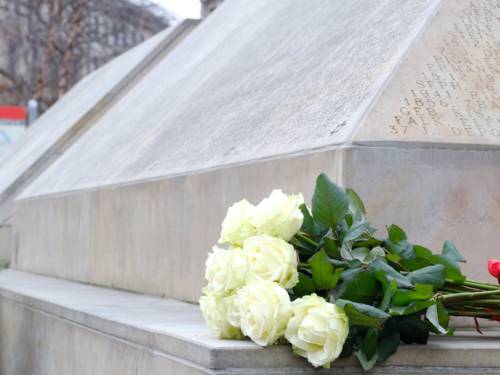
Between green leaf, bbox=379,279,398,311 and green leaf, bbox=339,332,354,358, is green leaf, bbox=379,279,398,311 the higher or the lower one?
the higher one

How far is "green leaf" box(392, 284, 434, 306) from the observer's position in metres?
3.46

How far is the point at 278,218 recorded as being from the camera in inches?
141

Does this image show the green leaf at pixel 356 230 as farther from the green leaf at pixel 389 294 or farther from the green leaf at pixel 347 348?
the green leaf at pixel 347 348

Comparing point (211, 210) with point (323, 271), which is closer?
point (323, 271)

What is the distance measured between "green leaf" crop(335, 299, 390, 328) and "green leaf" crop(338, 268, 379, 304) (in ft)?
0.33

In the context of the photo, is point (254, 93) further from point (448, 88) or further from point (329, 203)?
point (329, 203)

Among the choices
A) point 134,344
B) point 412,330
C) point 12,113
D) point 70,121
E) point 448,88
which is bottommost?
point 134,344

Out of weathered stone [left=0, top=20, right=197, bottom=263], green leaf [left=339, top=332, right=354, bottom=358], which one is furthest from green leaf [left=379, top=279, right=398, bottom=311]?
weathered stone [left=0, top=20, right=197, bottom=263]

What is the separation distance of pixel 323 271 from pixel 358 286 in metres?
0.11

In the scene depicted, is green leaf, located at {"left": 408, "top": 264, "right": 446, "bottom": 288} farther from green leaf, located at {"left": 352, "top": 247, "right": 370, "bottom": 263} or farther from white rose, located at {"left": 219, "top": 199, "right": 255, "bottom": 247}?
white rose, located at {"left": 219, "top": 199, "right": 255, "bottom": 247}

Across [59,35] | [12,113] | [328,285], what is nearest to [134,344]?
[328,285]

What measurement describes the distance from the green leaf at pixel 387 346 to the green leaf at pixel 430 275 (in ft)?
0.61

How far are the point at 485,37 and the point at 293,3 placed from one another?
3164mm

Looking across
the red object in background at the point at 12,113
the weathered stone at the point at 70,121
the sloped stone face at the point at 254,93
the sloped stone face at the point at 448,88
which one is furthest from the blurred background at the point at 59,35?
the sloped stone face at the point at 448,88
